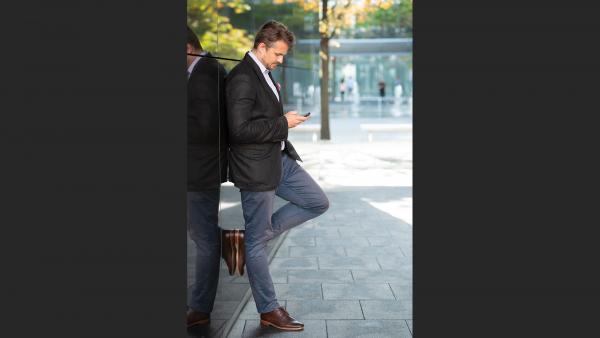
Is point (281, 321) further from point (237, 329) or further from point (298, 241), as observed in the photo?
point (298, 241)

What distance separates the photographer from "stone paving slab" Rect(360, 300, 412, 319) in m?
5.69

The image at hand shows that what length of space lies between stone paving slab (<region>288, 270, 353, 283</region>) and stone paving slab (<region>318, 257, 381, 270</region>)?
178 millimetres

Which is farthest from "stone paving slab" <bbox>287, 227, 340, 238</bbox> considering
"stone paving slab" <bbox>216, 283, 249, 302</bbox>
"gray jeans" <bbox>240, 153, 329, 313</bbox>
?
"gray jeans" <bbox>240, 153, 329, 313</bbox>

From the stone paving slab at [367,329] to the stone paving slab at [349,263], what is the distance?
5.90ft

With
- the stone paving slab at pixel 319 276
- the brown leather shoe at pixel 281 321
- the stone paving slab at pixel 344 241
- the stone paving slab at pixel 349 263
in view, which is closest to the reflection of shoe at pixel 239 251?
the brown leather shoe at pixel 281 321

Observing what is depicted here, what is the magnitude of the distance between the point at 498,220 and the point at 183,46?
5.78 ft

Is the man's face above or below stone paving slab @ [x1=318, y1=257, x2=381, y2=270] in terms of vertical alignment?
above

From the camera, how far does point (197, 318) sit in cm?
457

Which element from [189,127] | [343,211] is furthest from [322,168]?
[189,127]

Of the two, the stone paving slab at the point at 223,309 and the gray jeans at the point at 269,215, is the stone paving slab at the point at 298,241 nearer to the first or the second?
the gray jeans at the point at 269,215

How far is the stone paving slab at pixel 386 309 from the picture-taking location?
5.69m

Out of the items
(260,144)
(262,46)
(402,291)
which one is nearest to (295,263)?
(402,291)

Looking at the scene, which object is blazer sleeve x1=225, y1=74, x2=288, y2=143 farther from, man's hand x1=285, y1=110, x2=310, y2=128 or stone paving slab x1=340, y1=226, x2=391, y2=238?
stone paving slab x1=340, y1=226, x2=391, y2=238

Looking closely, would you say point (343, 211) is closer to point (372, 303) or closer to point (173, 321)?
point (372, 303)
